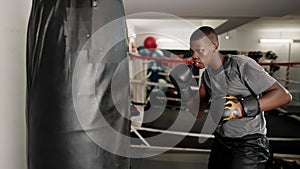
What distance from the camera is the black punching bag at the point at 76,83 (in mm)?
959

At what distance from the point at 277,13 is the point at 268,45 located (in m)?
5.66

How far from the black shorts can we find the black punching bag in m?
0.89

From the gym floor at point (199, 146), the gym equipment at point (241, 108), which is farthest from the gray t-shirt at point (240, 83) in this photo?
the gym floor at point (199, 146)

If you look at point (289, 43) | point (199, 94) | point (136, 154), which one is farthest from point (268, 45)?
point (199, 94)

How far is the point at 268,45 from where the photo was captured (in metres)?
8.70

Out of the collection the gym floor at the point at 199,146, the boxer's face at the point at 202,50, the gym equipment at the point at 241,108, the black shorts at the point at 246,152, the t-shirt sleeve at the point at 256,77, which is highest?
the boxer's face at the point at 202,50

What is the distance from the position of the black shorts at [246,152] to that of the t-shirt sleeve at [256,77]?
313 mm

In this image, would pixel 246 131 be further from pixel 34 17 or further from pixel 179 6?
pixel 179 6

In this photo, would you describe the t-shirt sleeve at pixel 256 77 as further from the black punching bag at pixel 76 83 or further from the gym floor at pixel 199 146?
the gym floor at pixel 199 146

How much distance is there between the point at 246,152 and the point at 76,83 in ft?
3.63

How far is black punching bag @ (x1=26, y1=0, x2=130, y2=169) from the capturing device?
0.96 metres

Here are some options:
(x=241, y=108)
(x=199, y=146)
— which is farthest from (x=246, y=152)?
(x=199, y=146)

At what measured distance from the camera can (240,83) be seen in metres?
1.58

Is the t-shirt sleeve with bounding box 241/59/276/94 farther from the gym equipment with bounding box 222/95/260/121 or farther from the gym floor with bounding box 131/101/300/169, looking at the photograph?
the gym floor with bounding box 131/101/300/169
